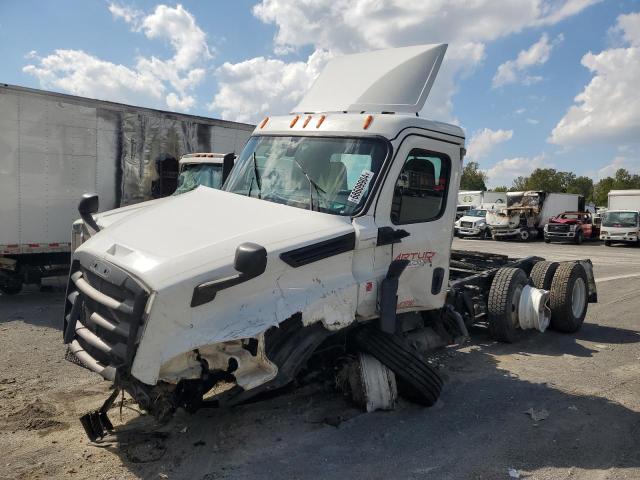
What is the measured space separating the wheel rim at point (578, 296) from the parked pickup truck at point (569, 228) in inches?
913

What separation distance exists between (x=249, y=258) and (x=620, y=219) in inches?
1190

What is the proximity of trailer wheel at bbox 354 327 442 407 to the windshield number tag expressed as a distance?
1148 millimetres

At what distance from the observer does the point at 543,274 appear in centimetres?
820

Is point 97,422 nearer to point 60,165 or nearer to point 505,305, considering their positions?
point 505,305

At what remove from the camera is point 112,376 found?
3.41 m

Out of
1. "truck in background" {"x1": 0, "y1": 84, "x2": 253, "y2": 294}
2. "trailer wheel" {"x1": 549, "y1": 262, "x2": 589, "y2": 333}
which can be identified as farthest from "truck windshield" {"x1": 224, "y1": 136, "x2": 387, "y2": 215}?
"truck in background" {"x1": 0, "y1": 84, "x2": 253, "y2": 294}

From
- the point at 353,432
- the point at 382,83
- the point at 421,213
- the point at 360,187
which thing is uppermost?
the point at 382,83

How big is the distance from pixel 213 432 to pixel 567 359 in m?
4.67

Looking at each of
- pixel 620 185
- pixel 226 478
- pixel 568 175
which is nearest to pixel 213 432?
pixel 226 478

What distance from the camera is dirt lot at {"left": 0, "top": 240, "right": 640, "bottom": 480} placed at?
3920 mm

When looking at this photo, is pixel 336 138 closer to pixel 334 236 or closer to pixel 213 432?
pixel 334 236

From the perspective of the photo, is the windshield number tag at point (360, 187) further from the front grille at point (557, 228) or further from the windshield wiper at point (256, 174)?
the front grille at point (557, 228)

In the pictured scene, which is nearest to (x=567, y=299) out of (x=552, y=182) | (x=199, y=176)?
(x=199, y=176)

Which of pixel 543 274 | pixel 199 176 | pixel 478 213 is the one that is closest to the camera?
pixel 543 274
